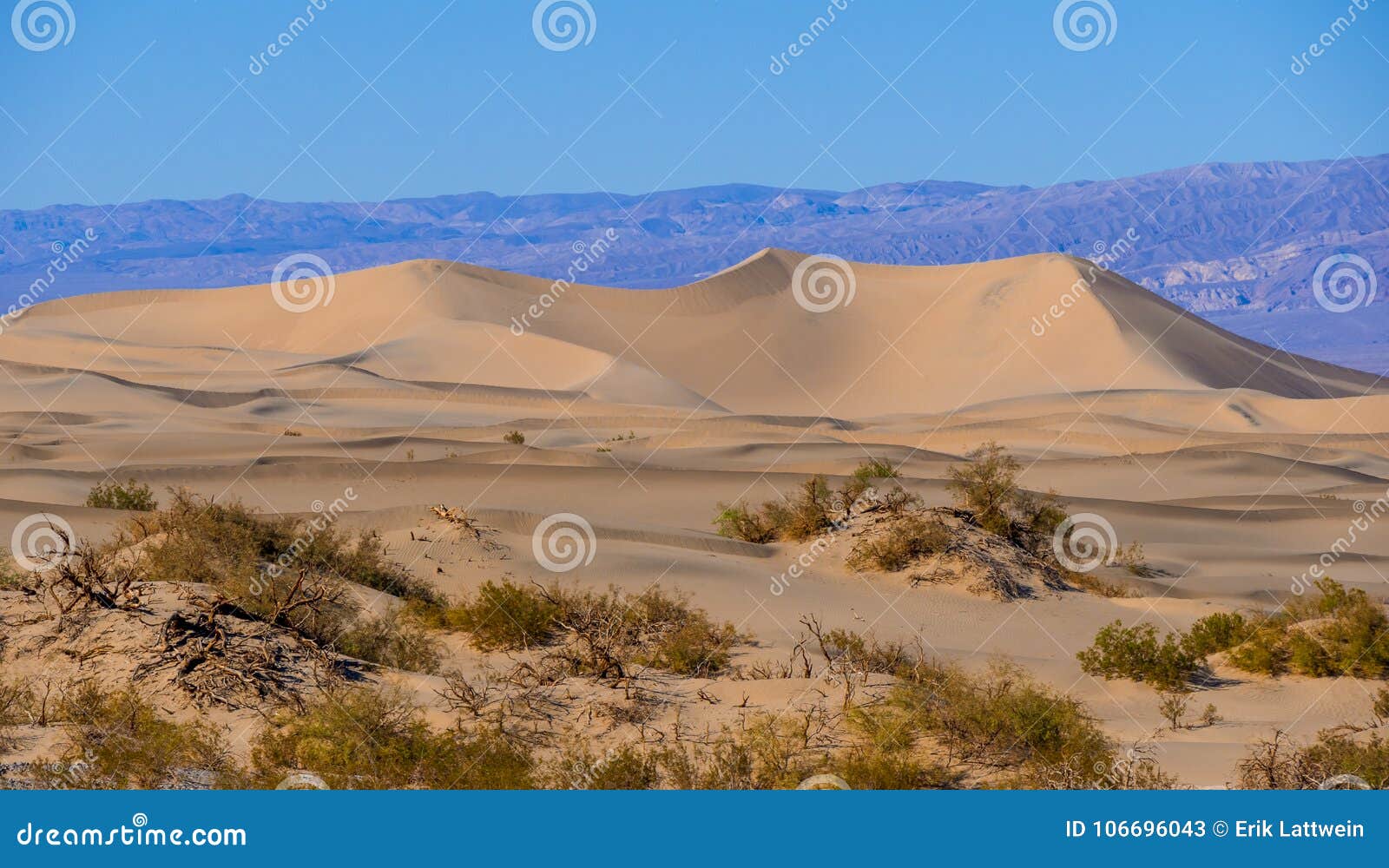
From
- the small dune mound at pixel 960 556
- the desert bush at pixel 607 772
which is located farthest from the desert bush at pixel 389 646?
the small dune mound at pixel 960 556

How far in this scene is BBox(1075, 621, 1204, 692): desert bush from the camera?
12.6m

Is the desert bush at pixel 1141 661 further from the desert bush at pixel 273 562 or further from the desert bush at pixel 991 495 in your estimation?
the desert bush at pixel 273 562

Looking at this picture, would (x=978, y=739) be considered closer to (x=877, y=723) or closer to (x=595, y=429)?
(x=877, y=723)

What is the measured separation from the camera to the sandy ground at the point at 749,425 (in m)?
15.9


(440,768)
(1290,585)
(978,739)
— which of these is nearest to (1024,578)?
(1290,585)

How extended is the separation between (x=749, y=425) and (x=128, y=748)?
3067 cm

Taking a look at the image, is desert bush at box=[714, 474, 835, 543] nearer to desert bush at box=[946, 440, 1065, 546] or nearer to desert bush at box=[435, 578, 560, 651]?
desert bush at box=[946, 440, 1065, 546]

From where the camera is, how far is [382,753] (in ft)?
27.9

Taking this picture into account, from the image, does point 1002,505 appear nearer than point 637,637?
No

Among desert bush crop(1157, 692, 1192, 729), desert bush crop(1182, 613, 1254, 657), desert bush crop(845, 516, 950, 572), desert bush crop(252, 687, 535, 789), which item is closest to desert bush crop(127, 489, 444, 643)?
desert bush crop(252, 687, 535, 789)

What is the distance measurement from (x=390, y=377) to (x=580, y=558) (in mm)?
38573

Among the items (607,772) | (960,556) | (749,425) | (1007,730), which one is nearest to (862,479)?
(960,556)

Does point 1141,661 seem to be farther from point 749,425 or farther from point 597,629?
point 749,425

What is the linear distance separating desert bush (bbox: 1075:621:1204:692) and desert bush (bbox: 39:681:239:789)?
770cm
